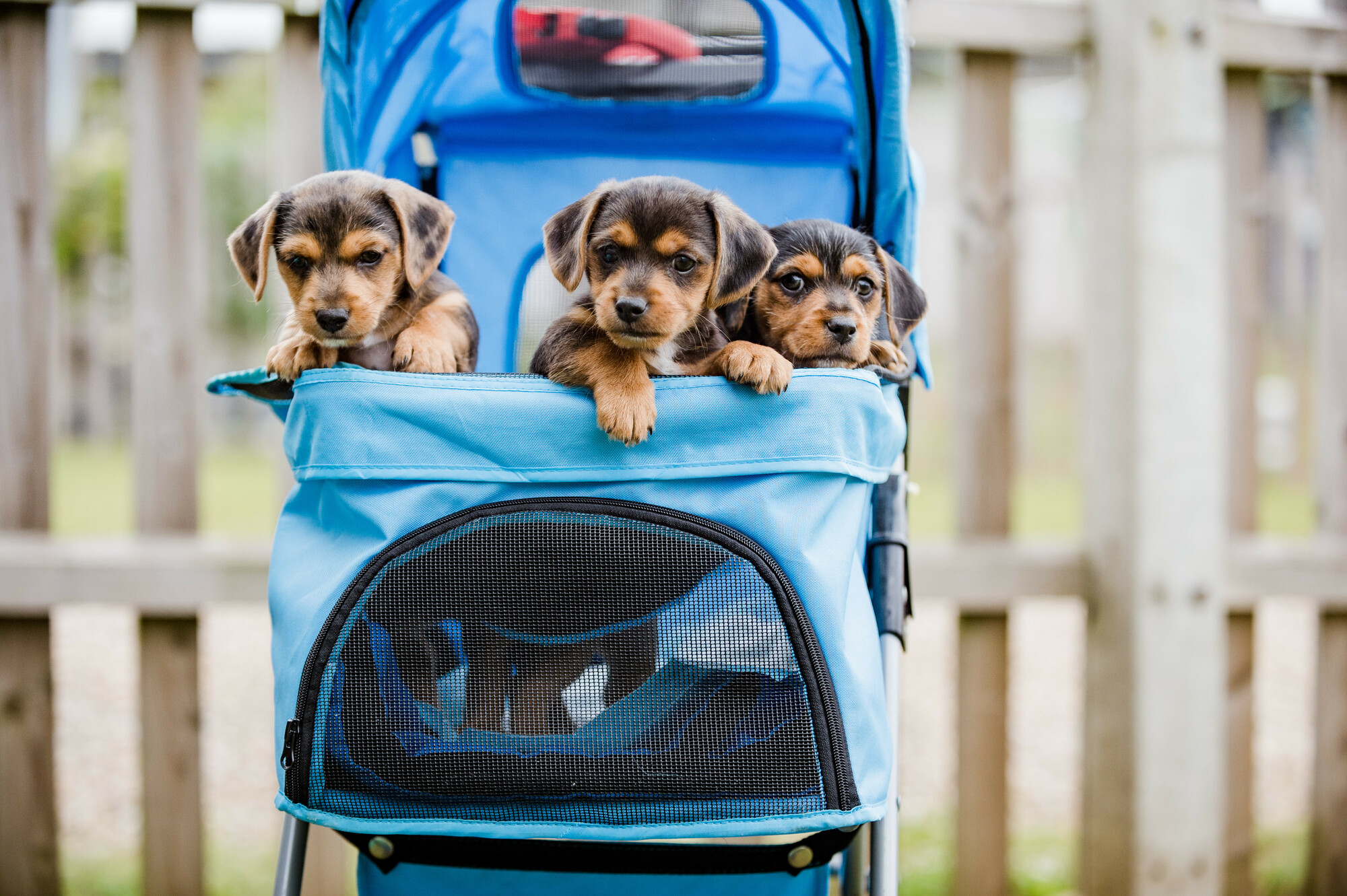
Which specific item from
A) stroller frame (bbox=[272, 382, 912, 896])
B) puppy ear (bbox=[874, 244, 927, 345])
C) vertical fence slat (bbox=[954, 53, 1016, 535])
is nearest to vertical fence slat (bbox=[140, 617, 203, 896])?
stroller frame (bbox=[272, 382, 912, 896])

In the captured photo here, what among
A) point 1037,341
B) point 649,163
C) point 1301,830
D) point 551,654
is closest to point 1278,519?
point 1301,830

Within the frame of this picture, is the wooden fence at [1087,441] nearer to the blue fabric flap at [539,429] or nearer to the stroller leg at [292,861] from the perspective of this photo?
the stroller leg at [292,861]

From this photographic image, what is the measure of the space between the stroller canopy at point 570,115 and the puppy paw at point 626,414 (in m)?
0.79

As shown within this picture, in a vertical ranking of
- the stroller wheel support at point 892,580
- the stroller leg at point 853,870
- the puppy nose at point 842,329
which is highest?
the puppy nose at point 842,329

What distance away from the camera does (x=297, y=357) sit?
5.59ft

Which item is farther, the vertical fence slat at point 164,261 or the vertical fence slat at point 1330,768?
the vertical fence slat at point 1330,768

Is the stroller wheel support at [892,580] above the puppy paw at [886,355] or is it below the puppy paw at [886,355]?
below

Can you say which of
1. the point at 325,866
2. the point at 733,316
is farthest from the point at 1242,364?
the point at 325,866

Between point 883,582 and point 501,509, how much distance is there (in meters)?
0.77

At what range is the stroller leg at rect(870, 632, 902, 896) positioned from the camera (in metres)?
1.58

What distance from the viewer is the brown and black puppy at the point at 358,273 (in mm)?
1730

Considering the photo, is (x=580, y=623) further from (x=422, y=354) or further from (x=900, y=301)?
(x=900, y=301)

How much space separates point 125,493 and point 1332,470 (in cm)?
1065

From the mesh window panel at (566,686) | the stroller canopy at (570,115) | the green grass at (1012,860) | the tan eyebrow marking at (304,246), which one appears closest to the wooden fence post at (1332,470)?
the green grass at (1012,860)
